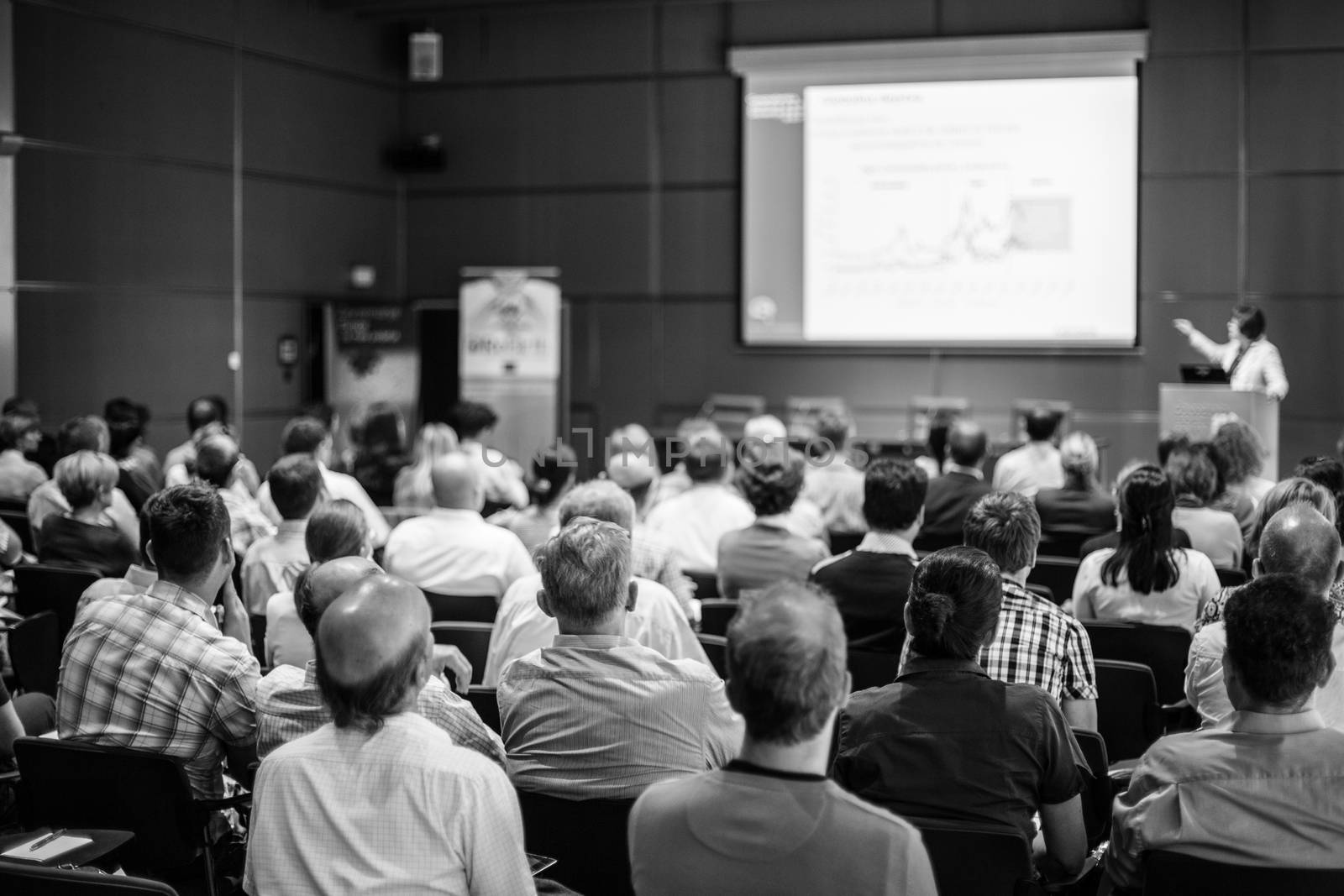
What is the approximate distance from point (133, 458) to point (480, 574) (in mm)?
2914

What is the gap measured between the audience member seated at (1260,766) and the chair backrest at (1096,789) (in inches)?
19.3

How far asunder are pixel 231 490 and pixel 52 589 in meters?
1.30

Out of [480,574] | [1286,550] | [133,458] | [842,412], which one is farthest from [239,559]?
[842,412]

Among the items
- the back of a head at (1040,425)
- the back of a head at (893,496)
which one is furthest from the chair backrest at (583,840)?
the back of a head at (1040,425)

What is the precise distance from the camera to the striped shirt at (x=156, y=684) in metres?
3.04

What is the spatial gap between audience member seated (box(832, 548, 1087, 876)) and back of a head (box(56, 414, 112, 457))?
4596 mm

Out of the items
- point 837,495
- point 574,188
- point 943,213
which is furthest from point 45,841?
point 574,188

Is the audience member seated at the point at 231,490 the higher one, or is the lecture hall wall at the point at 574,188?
the lecture hall wall at the point at 574,188

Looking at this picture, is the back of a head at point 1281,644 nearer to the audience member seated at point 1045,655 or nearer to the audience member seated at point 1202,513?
the audience member seated at point 1045,655

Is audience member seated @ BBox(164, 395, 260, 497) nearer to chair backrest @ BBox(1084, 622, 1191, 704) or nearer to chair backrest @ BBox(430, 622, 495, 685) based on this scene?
chair backrest @ BBox(430, 622, 495, 685)

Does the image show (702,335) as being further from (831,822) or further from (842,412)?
(831,822)

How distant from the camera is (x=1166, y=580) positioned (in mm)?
4246

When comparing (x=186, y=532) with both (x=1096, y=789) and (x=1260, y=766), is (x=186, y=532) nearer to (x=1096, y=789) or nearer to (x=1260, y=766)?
(x=1096, y=789)

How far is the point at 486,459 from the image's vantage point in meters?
8.16
